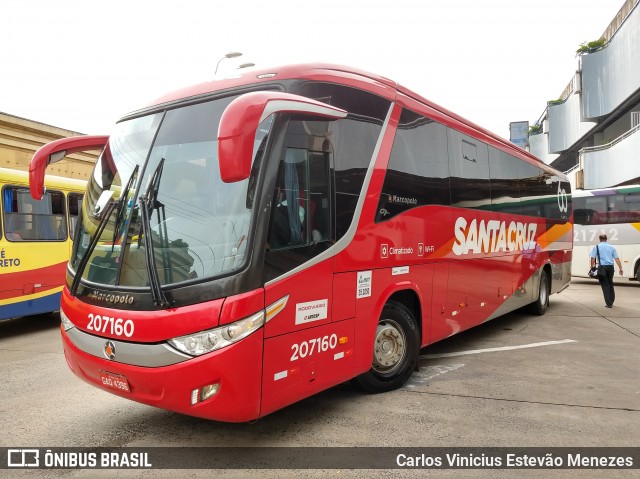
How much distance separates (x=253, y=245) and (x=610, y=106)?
3025 cm

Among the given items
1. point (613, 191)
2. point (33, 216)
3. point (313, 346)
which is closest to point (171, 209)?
point (313, 346)

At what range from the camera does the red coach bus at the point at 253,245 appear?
11.5ft

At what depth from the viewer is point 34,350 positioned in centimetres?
784

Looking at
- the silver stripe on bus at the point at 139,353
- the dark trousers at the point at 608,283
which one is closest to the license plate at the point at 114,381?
the silver stripe on bus at the point at 139,353

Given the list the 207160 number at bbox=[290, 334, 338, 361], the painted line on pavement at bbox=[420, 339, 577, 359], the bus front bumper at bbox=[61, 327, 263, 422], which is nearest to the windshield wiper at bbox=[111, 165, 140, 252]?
the bus front bumper at bbox=[61, 327, 263, 422]

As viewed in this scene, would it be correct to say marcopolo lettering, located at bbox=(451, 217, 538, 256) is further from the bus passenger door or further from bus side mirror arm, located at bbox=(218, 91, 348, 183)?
bus side mirror arm, located at bbox=(218, 91, 348, 183)

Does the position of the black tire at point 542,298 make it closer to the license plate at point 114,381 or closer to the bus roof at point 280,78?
the bus roof at point 280,78

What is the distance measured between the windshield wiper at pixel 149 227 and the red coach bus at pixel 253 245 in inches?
0.6

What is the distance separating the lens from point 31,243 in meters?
9.23

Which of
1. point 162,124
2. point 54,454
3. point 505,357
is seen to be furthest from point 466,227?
point 54,454

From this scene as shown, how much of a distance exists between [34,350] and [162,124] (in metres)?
5.51

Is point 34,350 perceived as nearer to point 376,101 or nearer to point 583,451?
point 376,101

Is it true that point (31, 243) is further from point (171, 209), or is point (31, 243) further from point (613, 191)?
point (613, 191)

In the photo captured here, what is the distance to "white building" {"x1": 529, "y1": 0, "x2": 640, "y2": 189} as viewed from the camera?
936 inches
